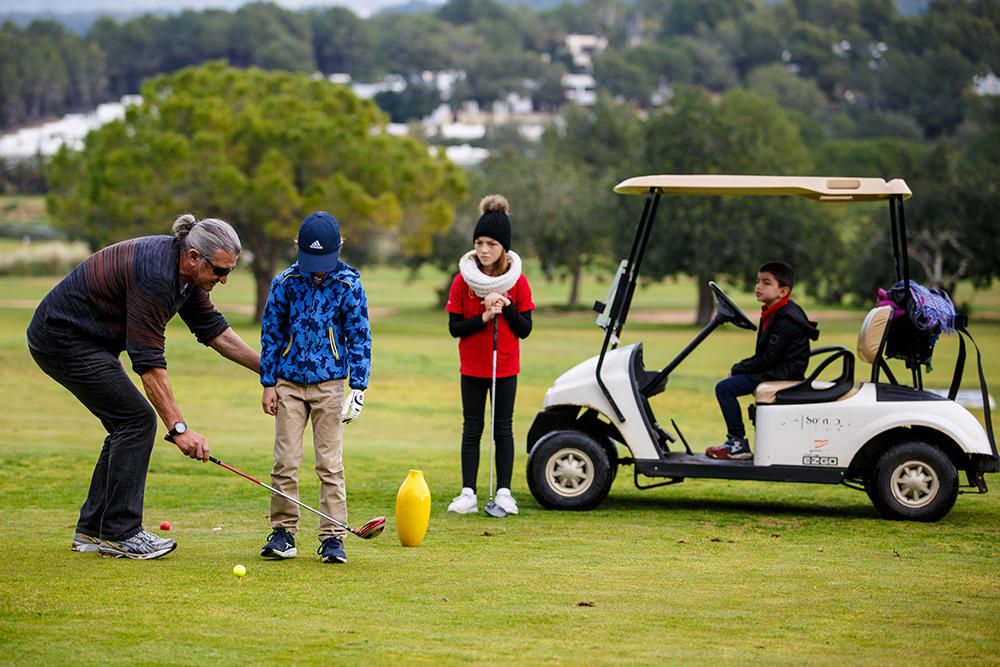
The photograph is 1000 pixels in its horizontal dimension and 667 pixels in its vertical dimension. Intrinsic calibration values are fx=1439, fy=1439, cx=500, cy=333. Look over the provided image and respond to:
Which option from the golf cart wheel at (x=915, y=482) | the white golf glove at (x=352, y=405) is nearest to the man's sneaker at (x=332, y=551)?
the white golf glove at (x=352, y=405)

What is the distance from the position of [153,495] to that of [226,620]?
4.88 meters

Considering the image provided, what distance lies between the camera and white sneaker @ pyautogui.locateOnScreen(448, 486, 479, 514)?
33.3ft

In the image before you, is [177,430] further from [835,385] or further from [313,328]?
[835,385]

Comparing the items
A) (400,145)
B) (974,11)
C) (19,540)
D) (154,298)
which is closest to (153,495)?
(19,540)

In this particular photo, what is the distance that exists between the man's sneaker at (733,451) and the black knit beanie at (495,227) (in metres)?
2.09

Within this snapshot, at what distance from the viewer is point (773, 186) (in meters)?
10.1

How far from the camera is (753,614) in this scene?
6.73 m

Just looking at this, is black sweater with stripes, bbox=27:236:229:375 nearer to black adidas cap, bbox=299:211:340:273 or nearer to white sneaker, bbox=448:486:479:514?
black adidas cap, bbox=299:211:340:273

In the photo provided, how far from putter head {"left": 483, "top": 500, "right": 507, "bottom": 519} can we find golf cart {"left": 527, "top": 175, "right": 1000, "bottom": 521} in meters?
0.42

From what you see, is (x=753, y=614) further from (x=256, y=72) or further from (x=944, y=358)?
(x=256, y=72)

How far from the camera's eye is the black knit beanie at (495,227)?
9.88 meters

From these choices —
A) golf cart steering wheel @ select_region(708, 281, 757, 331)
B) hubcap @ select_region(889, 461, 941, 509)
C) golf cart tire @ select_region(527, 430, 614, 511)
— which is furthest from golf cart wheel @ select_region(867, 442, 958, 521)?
golf cart tire @ select_region(527, 430, 614, 511)

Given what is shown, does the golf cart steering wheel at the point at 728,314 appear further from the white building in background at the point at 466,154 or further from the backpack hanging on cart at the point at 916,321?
the white building in background at the point at 466,154

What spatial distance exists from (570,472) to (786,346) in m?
1.78
